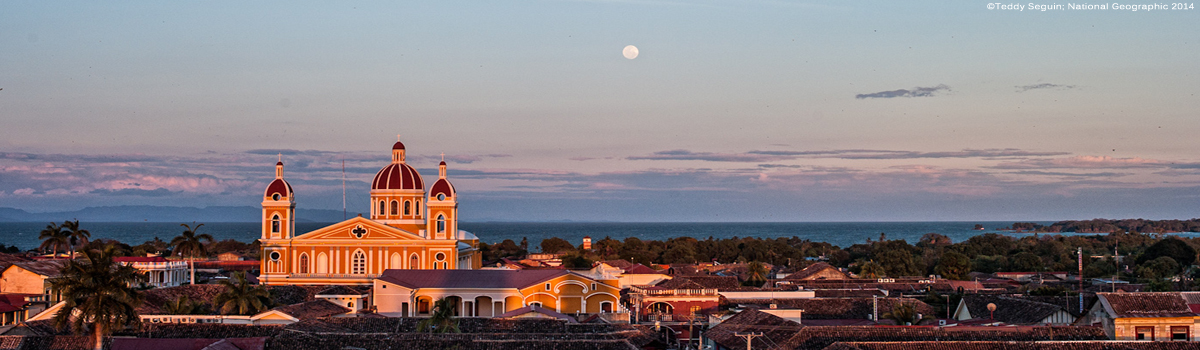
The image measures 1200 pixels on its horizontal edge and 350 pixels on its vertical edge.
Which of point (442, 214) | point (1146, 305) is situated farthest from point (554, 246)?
point (1146, 305)

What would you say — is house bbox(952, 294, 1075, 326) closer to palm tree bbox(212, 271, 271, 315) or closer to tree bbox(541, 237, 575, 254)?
palm tree bbox(212, 271, 271, 315)

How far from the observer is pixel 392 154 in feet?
255

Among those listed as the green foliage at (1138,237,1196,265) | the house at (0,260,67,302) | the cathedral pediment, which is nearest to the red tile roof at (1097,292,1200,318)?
the cathedral pediment

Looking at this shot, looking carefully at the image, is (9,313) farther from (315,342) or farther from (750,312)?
(750,312)

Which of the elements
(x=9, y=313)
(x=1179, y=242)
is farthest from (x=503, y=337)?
(x=1179, y=242)

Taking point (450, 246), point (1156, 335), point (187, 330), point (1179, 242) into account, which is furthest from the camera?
point (1179, 242)

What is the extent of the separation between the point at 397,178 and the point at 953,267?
4639 centimetres

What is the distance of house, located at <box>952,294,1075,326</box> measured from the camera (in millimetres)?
43969

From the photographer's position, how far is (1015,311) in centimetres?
4753

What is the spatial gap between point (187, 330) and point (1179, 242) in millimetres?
92010

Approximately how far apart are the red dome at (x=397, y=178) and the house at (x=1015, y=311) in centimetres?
3681

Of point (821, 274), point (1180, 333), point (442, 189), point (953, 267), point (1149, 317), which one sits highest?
point (442, 189)

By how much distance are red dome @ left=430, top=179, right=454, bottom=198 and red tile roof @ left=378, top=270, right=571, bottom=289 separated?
8.86m

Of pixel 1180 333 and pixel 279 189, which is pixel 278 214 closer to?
pixel 279 189
